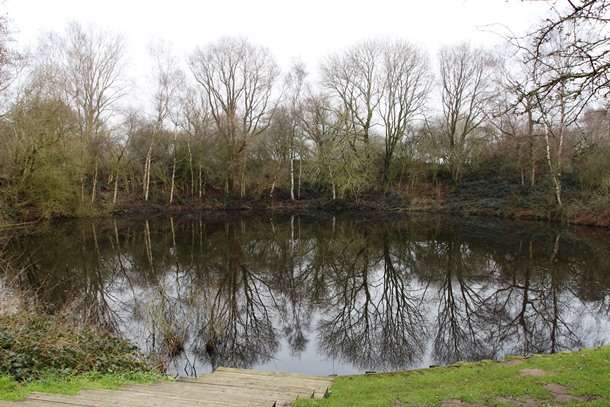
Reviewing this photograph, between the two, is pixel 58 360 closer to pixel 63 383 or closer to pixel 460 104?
pixel 63 383

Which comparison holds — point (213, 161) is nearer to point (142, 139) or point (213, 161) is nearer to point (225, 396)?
point (142, 139)

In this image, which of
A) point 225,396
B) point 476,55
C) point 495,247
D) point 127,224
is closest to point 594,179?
point 495,247

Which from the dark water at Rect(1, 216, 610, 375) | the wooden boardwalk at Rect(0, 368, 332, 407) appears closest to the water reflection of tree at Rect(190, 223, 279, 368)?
the dark water at Rect(1, 216, 610, 375)

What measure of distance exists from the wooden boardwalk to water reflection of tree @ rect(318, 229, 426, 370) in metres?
2.55

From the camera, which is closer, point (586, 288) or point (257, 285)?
point (586, 288)

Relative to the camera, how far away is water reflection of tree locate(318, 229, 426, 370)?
9415 mm

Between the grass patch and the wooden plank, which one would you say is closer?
the wooden plank

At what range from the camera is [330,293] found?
1401cm

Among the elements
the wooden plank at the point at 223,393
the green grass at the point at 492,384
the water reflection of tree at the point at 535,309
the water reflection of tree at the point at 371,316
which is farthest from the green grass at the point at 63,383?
the water reflection of tree at the point at 535,309

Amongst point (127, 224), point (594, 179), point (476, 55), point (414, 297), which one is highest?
point (476, 55)

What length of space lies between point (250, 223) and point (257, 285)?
56.9ft

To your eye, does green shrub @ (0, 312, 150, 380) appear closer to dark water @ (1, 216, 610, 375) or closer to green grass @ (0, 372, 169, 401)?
green grass @ (0, 372, 169, 401)

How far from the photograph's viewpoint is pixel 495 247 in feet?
69.1

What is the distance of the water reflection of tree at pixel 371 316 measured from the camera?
9415 mm
